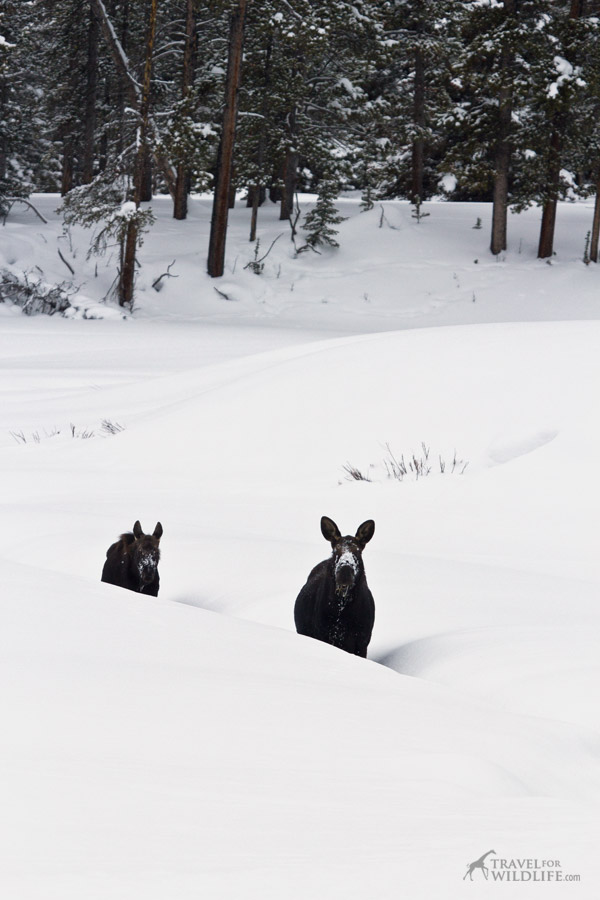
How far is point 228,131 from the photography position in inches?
1009

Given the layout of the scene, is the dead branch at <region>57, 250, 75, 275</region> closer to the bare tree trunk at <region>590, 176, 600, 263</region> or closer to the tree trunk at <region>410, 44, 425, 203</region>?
the tree trunk at <region>410, 44, 425, 203</region>

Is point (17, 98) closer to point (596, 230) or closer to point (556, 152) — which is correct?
point (556, 152)

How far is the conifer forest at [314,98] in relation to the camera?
25078 millimetres

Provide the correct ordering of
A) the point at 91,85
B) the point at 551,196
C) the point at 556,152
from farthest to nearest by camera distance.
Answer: the point at 91,85 < the point at 551,196 < the point at 556,152

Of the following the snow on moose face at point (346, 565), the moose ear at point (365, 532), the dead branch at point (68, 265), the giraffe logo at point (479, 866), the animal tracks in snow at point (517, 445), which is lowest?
the snow on moose face at point (346, 565)

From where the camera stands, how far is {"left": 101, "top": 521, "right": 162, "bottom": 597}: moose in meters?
6.32

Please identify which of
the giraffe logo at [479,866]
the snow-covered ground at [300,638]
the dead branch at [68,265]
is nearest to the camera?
the giraffe logo at [479,866]

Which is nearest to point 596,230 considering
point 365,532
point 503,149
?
point 503,149

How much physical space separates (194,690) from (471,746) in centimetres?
105

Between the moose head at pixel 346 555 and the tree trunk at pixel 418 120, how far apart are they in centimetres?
2765

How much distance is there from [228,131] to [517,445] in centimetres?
1977

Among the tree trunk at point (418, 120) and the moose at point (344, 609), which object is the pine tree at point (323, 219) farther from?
the moose at point (344, 609)

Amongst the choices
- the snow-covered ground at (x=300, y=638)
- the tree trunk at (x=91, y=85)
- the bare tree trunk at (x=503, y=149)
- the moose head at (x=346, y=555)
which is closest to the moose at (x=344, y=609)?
the moose head at (x=346, y=555)

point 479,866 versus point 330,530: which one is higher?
point 479,866
